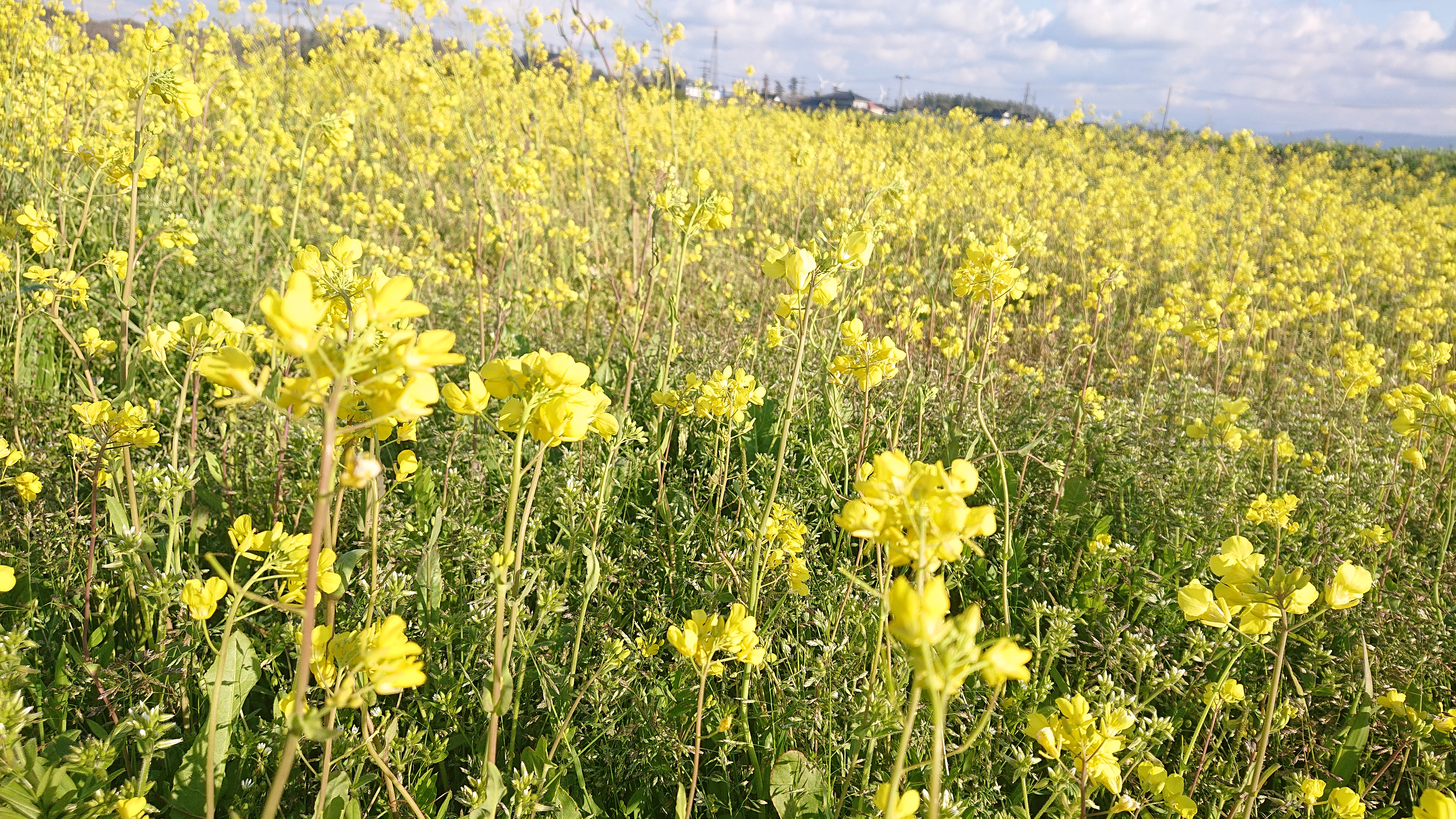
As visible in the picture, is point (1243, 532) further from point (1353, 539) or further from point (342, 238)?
point (342, 238)

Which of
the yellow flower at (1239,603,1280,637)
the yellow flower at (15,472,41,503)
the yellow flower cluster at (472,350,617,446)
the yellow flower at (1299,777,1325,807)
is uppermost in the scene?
the yellow flower cluster at (472,350,617,446)

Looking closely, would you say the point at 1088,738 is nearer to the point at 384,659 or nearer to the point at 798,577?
the point at 798,577

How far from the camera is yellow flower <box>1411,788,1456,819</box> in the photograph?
1.11 meters

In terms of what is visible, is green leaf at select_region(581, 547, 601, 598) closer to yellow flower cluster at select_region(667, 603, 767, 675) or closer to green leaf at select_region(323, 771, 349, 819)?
yellow flower cluster at select_region(667, 603, 767, 675)

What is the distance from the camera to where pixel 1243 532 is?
2.62 m

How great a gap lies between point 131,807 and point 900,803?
1107 mm

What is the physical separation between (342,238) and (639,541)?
1.17 meters

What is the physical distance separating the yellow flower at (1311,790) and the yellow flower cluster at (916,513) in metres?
1.17

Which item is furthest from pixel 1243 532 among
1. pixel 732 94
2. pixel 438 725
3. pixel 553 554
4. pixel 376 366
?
pixel 732 94

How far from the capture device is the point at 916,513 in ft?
2.67

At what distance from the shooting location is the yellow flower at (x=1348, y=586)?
1224 millimetres

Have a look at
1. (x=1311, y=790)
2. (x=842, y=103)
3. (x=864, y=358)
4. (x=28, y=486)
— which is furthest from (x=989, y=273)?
(x=842, y=103)

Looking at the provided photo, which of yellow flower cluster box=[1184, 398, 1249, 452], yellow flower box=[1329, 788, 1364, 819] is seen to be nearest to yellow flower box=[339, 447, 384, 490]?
yellow flower box=[1329, 788, 1364, 819]

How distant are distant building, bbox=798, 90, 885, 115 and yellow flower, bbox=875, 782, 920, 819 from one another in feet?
65.9
